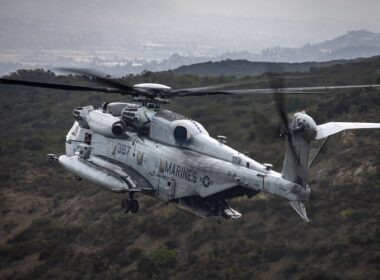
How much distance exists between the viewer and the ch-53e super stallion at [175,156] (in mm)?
16297

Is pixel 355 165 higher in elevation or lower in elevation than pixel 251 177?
lower

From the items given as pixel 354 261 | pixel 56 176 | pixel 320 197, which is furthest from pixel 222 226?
pixel 56 176

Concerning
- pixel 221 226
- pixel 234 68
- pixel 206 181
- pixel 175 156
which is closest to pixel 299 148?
pixel 206 181

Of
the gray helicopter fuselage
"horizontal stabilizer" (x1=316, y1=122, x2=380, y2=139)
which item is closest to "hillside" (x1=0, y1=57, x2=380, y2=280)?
"horizontal stabilizer" (x1=316, y1=122, x2=380, y2=139)

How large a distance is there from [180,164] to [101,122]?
457 centimetres

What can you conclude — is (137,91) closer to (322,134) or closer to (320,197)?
(322,134)

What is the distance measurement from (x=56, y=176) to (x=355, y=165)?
1982cm

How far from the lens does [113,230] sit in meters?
27.0

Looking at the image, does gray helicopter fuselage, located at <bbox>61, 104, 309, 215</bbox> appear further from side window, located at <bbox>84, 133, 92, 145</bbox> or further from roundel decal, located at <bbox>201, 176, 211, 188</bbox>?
side window, located at <bbox>84, 133, 92, 145</bbox>

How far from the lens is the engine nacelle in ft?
71.2

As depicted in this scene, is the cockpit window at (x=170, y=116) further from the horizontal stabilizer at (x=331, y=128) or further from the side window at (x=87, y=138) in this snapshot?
the horizontal stabilizer at (x=331, y=128)

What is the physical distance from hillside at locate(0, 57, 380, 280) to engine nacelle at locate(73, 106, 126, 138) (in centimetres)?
571

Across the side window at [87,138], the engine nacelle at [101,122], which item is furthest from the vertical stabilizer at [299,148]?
the side window at [87,138]

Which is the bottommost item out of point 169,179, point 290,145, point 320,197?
point 320,197
